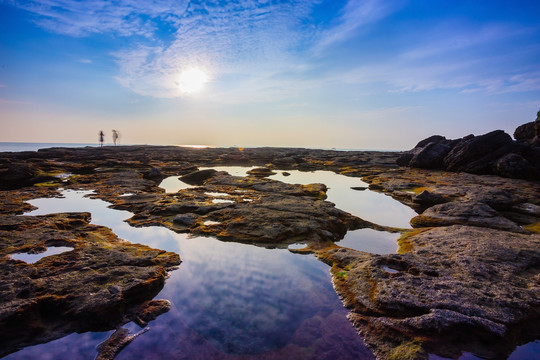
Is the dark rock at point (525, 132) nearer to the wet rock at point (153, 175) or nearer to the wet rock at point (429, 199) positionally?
the wet rock at point (429, 199)

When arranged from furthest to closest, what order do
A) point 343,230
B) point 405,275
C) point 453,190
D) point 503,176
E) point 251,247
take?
1. point 503,176
2. point 453,190
3. point 343,230
4. point 251,247
5. point 405,275

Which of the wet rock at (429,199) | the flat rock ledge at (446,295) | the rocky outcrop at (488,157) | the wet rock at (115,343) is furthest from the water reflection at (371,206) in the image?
the rocky outcrop at (488,157)

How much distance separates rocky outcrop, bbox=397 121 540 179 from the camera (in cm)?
2933

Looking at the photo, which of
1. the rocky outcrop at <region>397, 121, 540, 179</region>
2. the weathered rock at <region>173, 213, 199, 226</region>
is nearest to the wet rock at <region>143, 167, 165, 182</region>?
the weathered rock at <region>173, 213, 199, 226</region>

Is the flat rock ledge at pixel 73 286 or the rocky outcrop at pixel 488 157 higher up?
the rocky outcrop at pixel 488 157

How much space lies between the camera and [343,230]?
14.7 metres

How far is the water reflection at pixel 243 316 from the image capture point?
19.3 ft

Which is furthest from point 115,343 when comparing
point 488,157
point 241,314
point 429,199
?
point 488,157

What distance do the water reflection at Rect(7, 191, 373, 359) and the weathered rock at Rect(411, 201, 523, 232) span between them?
30.3ft

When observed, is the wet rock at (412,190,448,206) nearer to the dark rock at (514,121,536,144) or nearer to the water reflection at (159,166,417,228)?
the water reflection at (159,166,417,228)

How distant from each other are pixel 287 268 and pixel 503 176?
113ft

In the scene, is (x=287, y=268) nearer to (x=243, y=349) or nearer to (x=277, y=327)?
(x=277, y=327)

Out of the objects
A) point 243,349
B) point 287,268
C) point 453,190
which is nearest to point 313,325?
point 243,349

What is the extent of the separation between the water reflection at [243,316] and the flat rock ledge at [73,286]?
419mm
